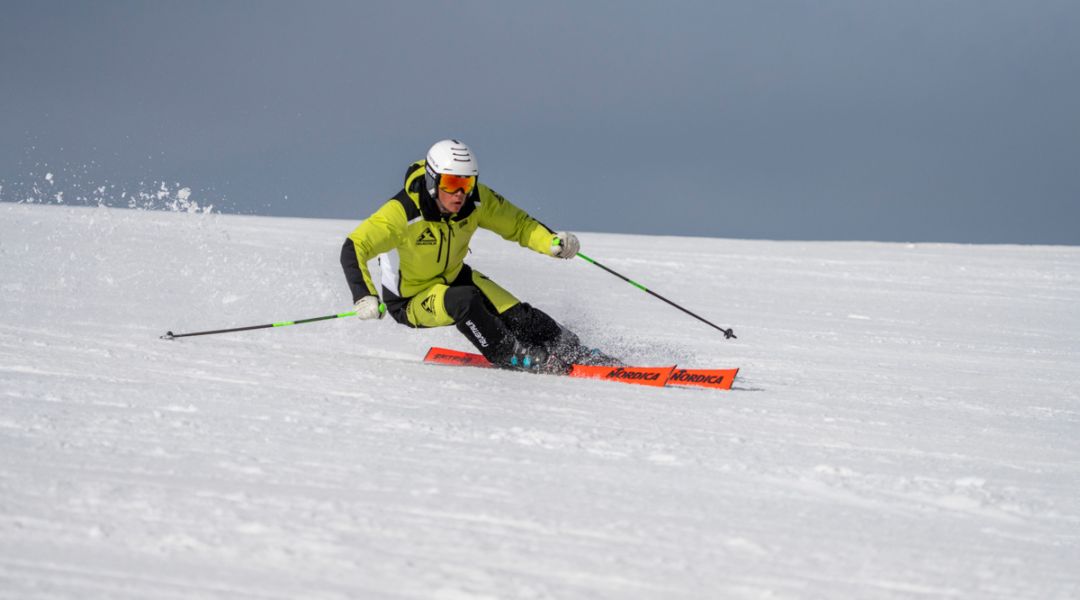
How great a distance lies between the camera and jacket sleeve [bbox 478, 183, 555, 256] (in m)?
7.28

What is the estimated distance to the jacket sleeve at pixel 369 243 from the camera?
656 cm

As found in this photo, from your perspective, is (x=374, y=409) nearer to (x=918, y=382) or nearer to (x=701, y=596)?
(x=701, y=596)

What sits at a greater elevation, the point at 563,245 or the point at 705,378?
the point at 563,245

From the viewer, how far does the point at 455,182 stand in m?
6.65

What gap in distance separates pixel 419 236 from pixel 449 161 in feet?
1.91

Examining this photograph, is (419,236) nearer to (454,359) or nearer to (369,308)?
(369,308)

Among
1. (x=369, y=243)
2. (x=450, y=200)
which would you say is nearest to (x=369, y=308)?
(x=369, y=243)

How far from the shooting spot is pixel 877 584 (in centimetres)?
279

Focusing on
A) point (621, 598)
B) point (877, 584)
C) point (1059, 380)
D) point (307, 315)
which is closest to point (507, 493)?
point (621, 598)

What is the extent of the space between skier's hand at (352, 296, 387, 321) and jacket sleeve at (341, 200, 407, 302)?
91 mm

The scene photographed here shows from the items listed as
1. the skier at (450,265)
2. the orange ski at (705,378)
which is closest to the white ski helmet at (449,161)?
the skier at (450,265)

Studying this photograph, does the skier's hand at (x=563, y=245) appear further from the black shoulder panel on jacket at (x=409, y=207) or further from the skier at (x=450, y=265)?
the black shoulder panel on jacket at (x=409, y=207)

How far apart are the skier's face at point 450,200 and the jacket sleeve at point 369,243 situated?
0.26m

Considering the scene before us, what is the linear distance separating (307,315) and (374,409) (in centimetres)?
571
